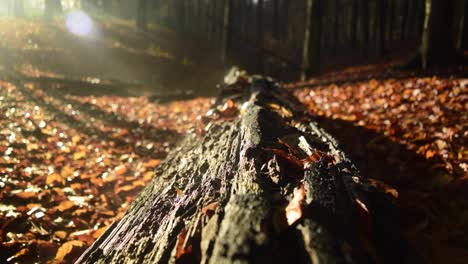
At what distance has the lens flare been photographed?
18.6 meters

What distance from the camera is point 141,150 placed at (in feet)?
15.0

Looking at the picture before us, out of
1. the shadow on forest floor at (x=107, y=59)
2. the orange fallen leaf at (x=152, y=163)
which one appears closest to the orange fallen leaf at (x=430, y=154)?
the orange fallen leaf at (x=152, y=163)

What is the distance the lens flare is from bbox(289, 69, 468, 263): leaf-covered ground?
17324mm

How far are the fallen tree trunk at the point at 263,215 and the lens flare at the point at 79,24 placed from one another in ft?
62.3

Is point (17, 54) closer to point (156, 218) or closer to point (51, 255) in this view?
point (51, 255)

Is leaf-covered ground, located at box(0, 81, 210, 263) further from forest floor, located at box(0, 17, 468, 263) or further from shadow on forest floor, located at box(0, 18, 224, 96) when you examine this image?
shadow on forest floor, located at box(0, 18, 224, 96)

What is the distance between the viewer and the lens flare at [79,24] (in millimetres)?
18578

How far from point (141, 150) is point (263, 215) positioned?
373cm

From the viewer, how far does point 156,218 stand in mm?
1526

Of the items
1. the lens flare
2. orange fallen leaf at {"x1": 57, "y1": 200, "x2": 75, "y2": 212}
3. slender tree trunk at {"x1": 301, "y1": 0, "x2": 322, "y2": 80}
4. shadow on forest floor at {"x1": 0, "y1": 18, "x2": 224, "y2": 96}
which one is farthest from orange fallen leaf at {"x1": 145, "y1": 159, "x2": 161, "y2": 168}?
the lens flare

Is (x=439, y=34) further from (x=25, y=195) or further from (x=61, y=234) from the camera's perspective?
(x=25, y=195)

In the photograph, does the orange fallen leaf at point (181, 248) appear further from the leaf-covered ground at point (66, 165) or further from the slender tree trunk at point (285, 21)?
the slender tree trunk at point (285, 21)

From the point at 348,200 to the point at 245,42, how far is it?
24.1 m

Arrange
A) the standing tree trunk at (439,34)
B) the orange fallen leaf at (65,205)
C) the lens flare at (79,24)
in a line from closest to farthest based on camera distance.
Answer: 1. the orange fallen leaf at (65,205)
2. the standing tree trunk at (439,34)
3. the lens flare at (79,24)
